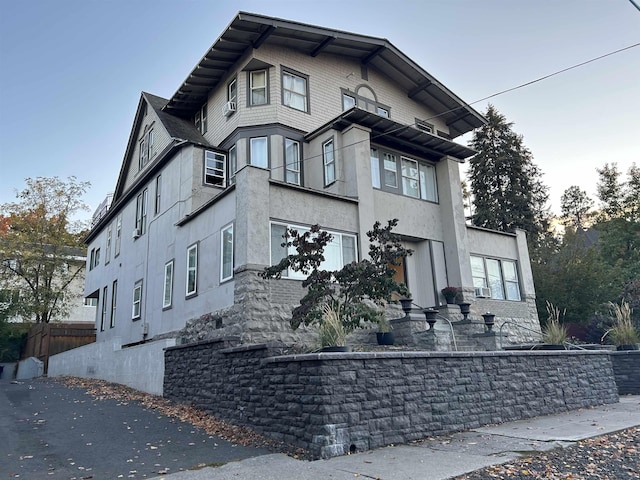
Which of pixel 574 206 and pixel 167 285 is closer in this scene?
pixel 167 285

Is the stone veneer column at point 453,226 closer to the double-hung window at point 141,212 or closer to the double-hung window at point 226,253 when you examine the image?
the double-hung window at point 226,253

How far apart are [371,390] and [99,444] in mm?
4174

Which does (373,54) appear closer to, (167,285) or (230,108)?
(230,108)

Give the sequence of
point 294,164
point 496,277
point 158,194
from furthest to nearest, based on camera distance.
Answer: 1. point 158,194
2. point 496,277
3. point 294,164

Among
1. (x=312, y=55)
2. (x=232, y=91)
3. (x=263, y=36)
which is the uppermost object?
(x=312, y=55)

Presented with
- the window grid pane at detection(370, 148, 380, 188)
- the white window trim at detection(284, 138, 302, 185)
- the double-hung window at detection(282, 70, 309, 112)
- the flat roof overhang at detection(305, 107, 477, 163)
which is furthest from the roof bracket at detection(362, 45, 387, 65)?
the white window trim at detection(284, 138, 302, 185)

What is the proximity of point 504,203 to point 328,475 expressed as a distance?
2466 cm

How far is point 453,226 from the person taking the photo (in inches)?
618

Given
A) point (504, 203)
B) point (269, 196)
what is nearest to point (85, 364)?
point (269, 196)

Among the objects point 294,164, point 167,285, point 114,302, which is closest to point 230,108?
point 294,164

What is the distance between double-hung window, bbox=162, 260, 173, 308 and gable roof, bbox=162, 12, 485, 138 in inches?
257

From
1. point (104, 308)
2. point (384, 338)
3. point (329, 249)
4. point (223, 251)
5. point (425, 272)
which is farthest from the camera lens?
point (104, 308)

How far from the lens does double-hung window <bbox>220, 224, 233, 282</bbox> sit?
37.9 ft

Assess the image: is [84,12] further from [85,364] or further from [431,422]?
[431,422]
